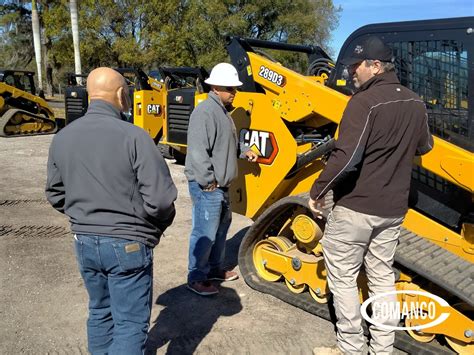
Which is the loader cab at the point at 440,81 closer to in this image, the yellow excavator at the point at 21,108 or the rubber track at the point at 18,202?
the rubber track at the point at 18,202

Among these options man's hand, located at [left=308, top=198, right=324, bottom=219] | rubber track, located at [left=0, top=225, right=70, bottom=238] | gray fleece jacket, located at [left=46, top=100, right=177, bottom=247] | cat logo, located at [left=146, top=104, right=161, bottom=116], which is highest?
gray fleece jacket, located at [left=46, top=100, right=177, bottom=247]

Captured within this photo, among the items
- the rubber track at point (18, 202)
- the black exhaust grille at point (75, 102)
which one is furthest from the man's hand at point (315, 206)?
the black exhaust grille at point (75, 102)

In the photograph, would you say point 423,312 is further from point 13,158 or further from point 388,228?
point 13,158

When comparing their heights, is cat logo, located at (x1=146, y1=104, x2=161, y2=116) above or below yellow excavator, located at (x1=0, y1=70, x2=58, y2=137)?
above

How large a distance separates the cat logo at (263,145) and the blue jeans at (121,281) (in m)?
1.96

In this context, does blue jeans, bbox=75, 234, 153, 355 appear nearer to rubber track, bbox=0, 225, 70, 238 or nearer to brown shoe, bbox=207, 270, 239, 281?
brown shoe, bbox=207, 270, 239, 281

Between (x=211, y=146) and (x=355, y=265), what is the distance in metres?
1.46

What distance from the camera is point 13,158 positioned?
411 inches

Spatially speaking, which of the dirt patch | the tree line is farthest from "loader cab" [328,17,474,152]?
the tree line

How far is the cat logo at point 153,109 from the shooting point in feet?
33.8

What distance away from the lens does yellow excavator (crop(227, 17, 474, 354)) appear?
3.14 metres

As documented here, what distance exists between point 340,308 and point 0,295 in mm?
2821

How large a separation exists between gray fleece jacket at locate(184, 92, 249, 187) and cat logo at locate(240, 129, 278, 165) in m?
0.40

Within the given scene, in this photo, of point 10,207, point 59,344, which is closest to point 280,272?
point 59,344
